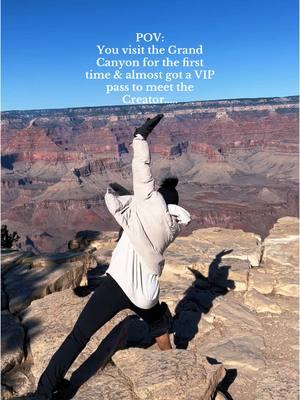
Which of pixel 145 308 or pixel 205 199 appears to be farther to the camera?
pixel 205 199

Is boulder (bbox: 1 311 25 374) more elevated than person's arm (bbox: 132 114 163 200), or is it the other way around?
person's arm (bbox: 132 114 163 200)

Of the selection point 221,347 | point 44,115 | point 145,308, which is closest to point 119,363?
point 145,308

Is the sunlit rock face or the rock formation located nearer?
the rock formation

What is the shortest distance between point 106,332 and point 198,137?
159 m

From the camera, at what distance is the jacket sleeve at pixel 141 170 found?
2.69 metres

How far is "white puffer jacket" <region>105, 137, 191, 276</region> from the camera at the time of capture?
8.90 ft

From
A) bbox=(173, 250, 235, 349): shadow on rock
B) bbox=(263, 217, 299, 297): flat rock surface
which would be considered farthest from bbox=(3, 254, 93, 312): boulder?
bbox=(263, 217, 299, 297): flat rock surface

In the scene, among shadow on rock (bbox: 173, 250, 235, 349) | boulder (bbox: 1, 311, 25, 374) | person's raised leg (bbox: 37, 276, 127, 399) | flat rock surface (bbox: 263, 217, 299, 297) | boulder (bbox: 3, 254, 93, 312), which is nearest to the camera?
person's raised leg (bbox: 37, 276, 127, 399)

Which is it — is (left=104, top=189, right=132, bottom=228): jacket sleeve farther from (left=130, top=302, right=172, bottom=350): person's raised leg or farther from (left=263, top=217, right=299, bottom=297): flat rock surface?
(left=263, top=217, right=299, bottom=297): flat rock surface

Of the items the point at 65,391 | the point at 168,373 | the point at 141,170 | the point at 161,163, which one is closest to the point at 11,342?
the point at 65,391

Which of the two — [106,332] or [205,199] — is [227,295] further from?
[205,199]

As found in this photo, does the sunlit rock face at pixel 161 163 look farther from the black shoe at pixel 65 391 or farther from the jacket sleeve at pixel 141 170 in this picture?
the jacket sleeve at pixel 141 170

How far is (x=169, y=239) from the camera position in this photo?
9.66ft

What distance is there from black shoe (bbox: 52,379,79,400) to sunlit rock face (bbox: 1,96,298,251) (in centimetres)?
6543
